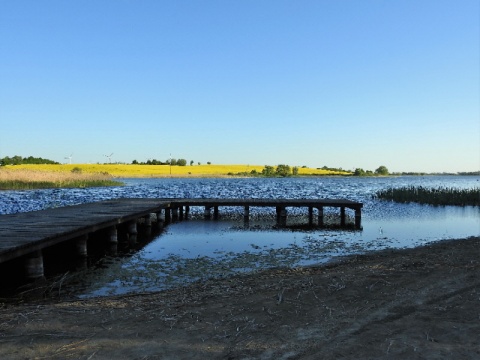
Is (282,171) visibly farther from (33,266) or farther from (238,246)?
(33,266)

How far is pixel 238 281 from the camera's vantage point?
915 centimetres

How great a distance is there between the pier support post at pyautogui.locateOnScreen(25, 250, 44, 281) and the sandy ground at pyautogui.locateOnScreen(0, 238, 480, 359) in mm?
2207

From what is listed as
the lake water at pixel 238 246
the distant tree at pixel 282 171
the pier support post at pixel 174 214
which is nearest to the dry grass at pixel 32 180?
the lake water at pixel 238 246

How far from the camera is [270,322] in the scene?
230 inches

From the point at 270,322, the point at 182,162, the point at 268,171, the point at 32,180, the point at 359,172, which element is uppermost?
the point at 182,162

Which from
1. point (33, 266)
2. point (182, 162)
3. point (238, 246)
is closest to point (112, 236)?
point (238, 246)

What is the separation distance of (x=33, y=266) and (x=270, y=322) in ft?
23.4

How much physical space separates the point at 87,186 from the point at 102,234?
39122 millimetres

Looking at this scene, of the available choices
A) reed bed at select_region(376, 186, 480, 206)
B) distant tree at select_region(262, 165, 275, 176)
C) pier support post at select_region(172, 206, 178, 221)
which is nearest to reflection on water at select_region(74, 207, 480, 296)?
pier support post at select_region(172, 206, 178, 221)

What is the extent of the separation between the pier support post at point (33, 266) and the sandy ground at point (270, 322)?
2207 mm

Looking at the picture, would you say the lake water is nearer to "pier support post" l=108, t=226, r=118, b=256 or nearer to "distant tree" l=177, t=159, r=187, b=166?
"pier support post" l=108, t=226, r=118, b=256

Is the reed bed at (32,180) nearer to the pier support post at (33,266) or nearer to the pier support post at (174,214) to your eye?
the pier support post at (174,214)

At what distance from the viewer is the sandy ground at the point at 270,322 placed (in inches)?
189

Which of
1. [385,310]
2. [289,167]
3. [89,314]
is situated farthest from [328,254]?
[289,167]
